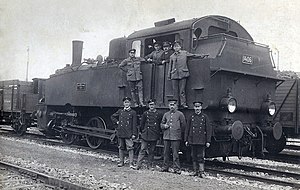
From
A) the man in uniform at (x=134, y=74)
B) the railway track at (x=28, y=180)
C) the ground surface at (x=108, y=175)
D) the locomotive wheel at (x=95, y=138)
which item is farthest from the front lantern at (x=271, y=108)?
the railway track at (x=28, y=180)

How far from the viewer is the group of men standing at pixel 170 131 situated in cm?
807

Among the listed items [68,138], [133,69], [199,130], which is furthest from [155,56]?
[68,138]

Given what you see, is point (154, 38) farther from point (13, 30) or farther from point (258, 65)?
point (13, 30)

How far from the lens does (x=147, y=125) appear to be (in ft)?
29.0

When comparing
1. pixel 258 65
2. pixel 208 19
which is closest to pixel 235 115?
pixel 258 65

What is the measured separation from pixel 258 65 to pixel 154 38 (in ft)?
8.73

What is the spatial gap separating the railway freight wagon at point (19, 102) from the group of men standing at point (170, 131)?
8539mm

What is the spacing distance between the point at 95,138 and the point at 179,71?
483 cm

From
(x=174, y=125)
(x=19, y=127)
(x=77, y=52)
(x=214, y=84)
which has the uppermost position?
(x=77, y=52)

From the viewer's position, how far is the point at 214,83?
8516 mm

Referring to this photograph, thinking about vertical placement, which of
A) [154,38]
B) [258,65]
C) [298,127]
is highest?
[154,38]

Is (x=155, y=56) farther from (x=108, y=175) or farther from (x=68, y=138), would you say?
(x=68, y=138)

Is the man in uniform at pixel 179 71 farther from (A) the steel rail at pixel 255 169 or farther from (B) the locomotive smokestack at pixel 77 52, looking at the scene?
(B) the locomotive smokestack at pixel 77 52

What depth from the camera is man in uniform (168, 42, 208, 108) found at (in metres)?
8.67
